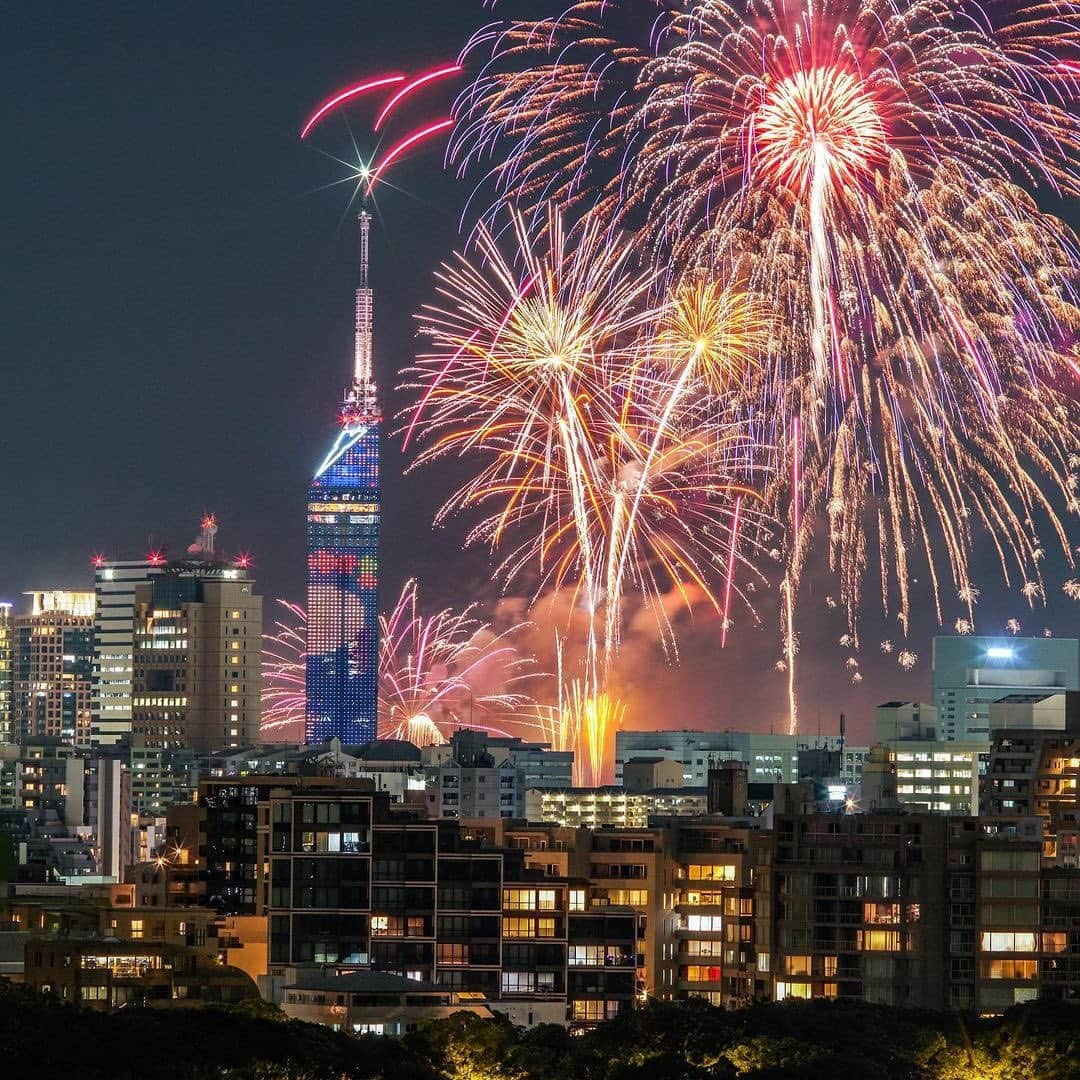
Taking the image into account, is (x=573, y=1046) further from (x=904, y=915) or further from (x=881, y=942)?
(x=904, y=915)

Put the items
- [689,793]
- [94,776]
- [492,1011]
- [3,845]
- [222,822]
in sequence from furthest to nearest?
[94,776]
[689,793]
[3,845]
[222,822]
[492,1011]

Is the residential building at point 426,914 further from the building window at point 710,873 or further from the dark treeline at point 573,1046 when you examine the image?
the building window at point 710,873

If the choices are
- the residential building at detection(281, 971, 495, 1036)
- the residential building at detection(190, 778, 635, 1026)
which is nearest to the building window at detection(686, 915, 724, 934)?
→ the residential building at detection(190, 778, 635, 1026)

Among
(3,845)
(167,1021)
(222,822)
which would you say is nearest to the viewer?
(167,1021)

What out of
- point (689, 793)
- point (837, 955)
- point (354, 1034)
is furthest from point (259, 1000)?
point (689, 793)

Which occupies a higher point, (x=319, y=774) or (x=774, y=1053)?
(x=319, y=774)

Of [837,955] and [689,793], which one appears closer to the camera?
[837,955]

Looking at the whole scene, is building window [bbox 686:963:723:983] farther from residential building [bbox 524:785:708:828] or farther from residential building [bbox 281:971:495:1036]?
residential building [bbox 524:785:708:828]

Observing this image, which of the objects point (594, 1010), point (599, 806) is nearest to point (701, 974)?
point (594, 1010)

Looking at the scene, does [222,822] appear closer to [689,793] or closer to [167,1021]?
[167,1021]
